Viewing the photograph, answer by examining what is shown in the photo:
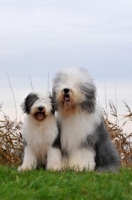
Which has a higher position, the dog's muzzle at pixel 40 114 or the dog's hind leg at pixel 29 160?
the dog's muzzle at pixel 40 114

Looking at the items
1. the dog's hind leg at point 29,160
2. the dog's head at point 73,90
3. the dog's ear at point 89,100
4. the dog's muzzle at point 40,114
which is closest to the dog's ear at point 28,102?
the dog's muzzle at point 40,114

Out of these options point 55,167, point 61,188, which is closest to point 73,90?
point 55,167

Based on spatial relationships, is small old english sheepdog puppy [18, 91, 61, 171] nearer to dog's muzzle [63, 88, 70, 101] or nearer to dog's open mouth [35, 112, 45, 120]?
dog's open mouth [35, 112, 45, 120]

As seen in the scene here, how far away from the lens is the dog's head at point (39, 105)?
8289 millimetres

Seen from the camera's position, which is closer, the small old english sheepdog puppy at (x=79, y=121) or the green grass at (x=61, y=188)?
the green grass at (x=61, y=188)

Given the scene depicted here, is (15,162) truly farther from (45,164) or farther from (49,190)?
(49,190)

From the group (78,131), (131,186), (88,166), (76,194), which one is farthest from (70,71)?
(76,194)

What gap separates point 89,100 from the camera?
8.53 m

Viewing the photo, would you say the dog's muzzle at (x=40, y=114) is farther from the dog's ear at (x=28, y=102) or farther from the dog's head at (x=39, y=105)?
the dog's ear at (x=28, y=102)

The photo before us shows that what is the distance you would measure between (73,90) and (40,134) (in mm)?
957

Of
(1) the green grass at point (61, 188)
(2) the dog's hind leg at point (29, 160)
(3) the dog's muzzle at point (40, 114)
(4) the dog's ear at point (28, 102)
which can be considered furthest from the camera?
(2) the dog's hind leg at point (29, 160)

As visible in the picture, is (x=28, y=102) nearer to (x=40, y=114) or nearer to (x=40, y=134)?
(x=40, y=114)

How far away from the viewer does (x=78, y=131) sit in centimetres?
862

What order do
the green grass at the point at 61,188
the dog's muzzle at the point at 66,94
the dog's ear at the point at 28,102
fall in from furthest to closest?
the dog's ear at the point at 28,102
the dog's muzzle at the point at 66,94
the green grass at the point at 61,188
